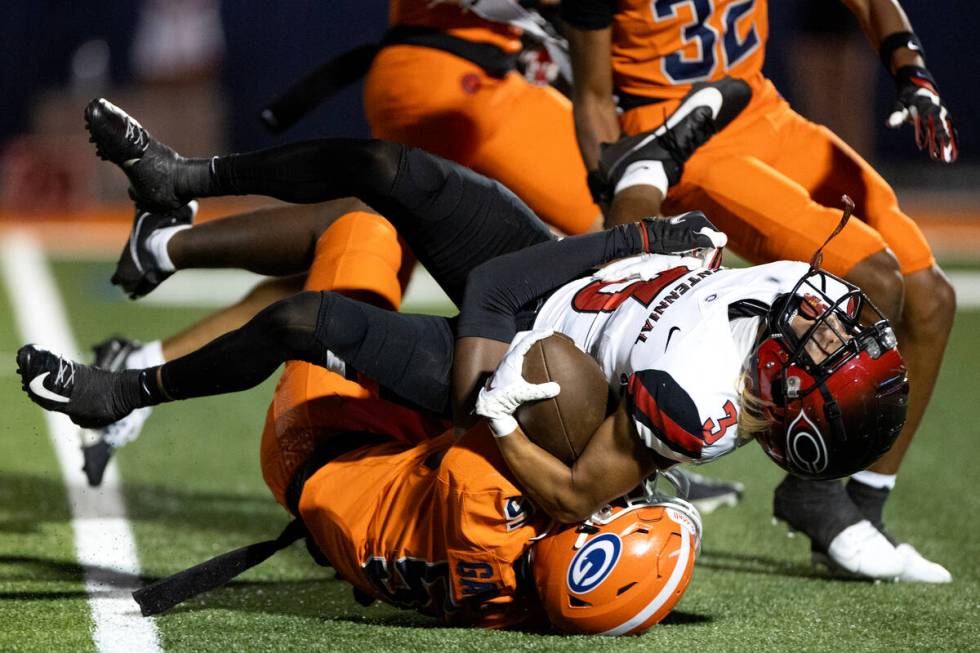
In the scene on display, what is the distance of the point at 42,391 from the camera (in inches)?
126

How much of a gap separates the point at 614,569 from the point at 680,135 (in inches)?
57.7

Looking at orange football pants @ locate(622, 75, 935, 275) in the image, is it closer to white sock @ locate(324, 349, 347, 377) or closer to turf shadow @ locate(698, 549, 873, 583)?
turf shadow @ locate(698, 549, 873, 583)

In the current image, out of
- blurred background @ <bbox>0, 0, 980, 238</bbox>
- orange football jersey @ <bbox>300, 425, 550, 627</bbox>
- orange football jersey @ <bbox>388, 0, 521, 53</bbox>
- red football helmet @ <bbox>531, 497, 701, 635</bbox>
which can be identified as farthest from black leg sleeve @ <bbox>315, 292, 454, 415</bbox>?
blurred background @ <bbox>0, 0, 980, 238</bbox>

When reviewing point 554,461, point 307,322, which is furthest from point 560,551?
point 307,322

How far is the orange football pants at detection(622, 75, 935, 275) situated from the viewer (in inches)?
152

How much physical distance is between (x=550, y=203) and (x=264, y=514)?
4.34ft

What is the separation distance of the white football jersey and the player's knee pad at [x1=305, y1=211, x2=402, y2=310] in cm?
65

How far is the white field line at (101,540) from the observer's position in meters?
3.06

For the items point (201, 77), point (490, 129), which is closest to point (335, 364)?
point (490, 129)

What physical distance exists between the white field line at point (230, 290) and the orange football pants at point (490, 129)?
321 centimetres

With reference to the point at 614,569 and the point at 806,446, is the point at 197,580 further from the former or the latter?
the point at 806,446

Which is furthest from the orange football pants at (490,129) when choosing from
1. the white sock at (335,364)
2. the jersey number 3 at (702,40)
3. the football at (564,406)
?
the football at (564,406)

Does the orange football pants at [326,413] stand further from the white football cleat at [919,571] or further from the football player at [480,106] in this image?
the white football cleat at [919,571]

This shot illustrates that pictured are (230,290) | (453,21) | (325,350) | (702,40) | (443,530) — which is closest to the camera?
A: (443,530)
